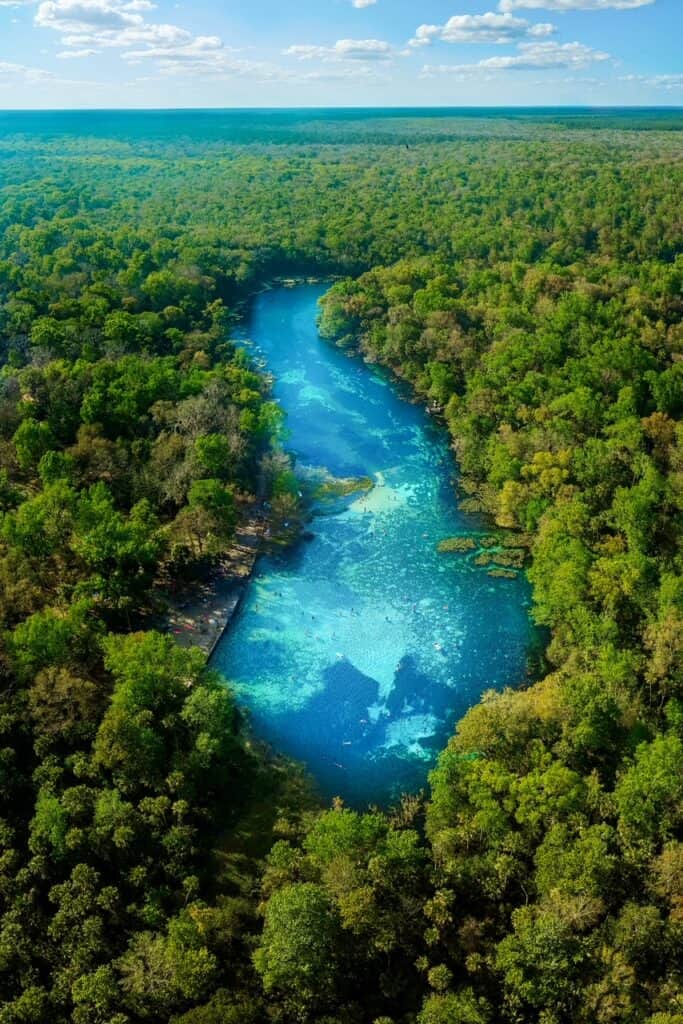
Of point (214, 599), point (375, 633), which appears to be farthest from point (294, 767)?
point (214, 599)

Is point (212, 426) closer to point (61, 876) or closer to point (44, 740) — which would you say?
point (44, 740)

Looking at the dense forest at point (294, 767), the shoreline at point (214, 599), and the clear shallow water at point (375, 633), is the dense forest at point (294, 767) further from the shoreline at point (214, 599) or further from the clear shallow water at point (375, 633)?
the clear shallow water at point (375, 633)

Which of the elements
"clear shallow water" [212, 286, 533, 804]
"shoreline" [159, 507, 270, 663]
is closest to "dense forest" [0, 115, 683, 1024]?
"shoreline" [159, 507, 270, 663]

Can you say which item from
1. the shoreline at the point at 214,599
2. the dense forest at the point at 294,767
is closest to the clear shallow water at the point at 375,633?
the shoreline at the point at 214,599

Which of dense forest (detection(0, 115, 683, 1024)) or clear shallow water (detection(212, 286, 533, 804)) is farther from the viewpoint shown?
clear shallow water (detection(212, 286, 533, 804))

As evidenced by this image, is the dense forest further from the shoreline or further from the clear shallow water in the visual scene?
the clear shallow water

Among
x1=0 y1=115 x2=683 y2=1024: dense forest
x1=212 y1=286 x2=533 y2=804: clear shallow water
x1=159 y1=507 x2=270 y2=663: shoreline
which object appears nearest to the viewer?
x1=0 y1=115 x2=683 y2=1024: dense forest

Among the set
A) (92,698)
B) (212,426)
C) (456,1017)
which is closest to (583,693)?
(456,1017)
